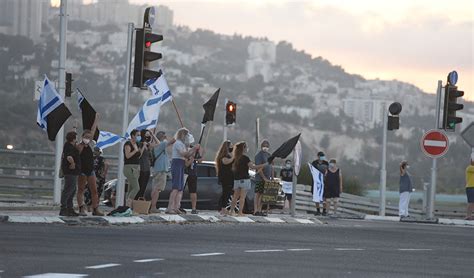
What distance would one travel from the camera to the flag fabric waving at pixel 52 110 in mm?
29312

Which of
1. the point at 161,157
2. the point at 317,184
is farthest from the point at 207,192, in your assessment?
the point at 161,157

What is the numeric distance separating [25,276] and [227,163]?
17.1 meters

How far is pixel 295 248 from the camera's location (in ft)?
71.0

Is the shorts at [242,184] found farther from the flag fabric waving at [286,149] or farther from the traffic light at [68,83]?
the traffic light at [68,83]

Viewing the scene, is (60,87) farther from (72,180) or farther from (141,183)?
(72,180)

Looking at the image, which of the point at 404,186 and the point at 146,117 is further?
the point at 404,186

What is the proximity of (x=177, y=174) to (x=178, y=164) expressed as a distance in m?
0.20

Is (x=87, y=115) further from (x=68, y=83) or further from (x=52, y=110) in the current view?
(x=68, y=83)

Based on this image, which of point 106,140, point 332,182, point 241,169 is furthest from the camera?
point 332,182

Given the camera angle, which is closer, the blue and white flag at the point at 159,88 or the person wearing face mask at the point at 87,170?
the person wearing face mask at the point at 87,170

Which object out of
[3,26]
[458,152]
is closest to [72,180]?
[3,26]

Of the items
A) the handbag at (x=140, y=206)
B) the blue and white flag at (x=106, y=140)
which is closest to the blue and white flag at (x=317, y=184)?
the blue and white flag at (x=106, y=140)

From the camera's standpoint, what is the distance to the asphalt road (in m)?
16.7

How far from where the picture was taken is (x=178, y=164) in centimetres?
3066
